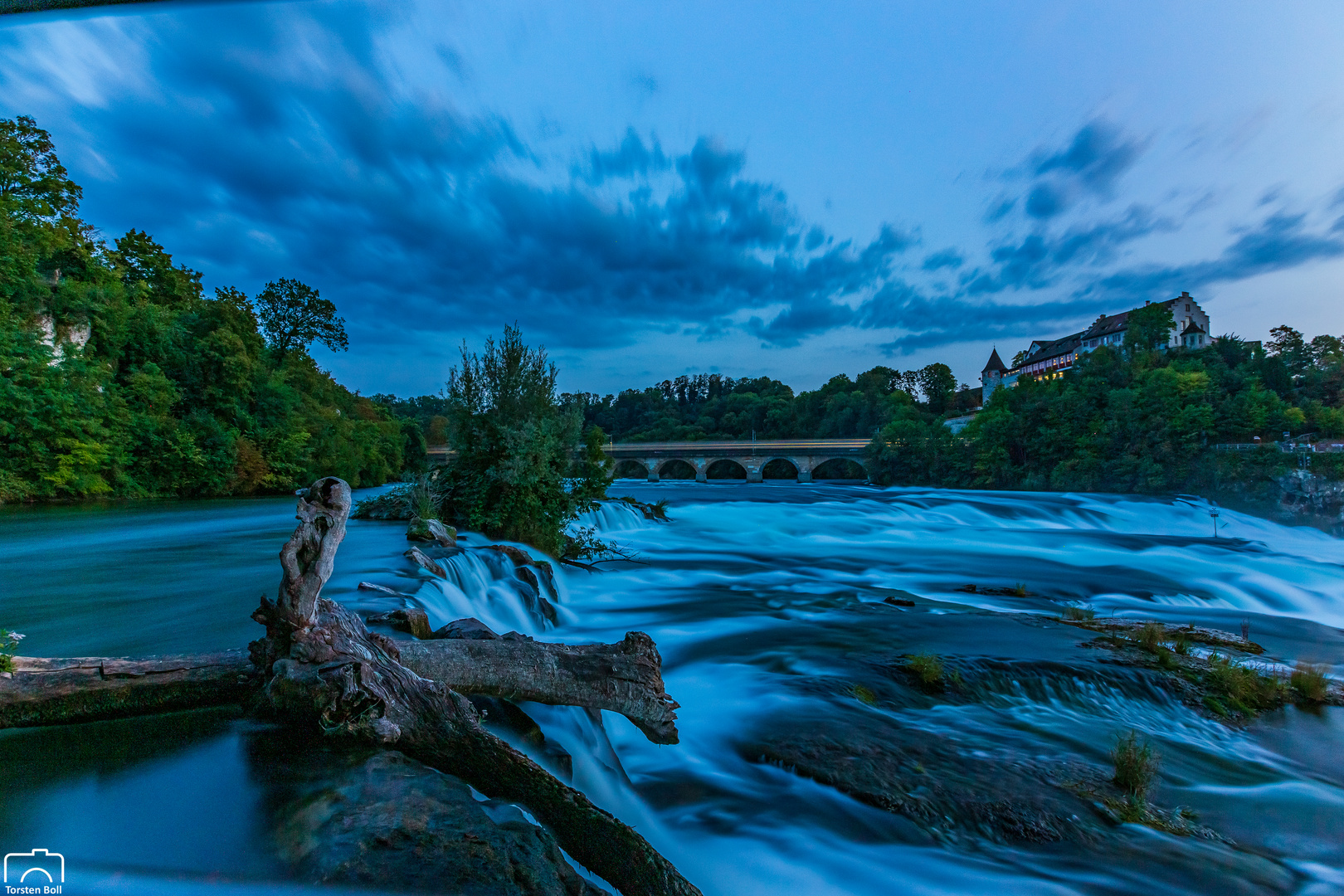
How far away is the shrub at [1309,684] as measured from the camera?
5219 millimetres

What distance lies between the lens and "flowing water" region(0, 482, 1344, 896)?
2283mm

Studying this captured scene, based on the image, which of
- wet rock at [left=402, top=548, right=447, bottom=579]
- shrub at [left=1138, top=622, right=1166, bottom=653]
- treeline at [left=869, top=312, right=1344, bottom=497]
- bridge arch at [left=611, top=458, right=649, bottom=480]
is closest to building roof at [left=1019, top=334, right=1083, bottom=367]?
treeline at [left=869, top=312, right=1344, bottom=497]

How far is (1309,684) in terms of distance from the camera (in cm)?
527

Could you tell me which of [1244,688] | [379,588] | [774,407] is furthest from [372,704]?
[774,407]

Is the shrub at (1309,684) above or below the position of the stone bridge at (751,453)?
below

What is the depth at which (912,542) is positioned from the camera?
55.2 ft

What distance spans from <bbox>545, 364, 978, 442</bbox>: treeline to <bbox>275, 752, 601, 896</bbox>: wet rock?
69823 mm

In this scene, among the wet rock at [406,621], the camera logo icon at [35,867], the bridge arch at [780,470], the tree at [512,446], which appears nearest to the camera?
the camera logo icon at [35,867]

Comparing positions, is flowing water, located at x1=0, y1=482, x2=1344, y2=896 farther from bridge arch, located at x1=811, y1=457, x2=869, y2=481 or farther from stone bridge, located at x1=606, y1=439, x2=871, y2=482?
bridge arch, located at x1=811, y1=457, x2=869, y2=481

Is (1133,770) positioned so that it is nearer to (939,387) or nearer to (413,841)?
(413,841)

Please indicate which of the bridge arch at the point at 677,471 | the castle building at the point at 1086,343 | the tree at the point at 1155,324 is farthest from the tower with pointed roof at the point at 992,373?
the bridge arch at the point at 677,471

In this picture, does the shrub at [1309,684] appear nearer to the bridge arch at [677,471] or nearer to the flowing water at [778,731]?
the flowing water at [778,731]

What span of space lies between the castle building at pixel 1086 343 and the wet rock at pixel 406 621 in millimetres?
63016

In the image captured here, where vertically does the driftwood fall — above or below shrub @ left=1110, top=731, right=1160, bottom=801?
above
